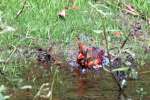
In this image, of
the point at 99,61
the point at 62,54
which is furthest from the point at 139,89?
the point at 62,54

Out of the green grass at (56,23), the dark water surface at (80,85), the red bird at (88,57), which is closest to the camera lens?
the dark water surface at (80,85)

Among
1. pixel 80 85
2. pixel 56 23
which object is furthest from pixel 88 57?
pixel 56 23

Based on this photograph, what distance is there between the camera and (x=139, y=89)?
15.7 feet

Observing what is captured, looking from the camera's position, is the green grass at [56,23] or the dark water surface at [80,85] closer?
the dark water surface at [80,85]

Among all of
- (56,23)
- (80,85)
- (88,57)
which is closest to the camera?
(80,85)

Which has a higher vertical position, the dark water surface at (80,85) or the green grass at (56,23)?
the green grass at (56,23)

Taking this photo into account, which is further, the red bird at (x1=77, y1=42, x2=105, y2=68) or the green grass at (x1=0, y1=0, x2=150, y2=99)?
the green grass at (x1=0, y1=0, x2=150, y2=99)

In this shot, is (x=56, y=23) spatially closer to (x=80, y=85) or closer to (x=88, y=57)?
(x=88, y=57)

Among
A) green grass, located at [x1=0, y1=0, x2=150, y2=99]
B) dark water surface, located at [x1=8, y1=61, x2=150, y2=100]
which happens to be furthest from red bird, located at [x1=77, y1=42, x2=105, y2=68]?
green grass, located at [x1=0, y1=0, x2=150, y2=99]

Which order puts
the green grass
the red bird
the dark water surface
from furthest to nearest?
the green grass
the red bird
the dark water surface

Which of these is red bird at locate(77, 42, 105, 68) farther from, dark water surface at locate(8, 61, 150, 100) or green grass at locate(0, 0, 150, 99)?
green grass at locate(0, 0, 150, 99)

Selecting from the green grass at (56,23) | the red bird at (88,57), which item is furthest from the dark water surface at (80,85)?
the green grass at (56,23)

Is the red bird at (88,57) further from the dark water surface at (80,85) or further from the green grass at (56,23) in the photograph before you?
the green grass at (56,23)

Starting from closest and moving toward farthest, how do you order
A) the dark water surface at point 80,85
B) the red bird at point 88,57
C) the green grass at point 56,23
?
the dark water surface at point 80,85, the red bird at point 88,57, the green grass at point 56,23
